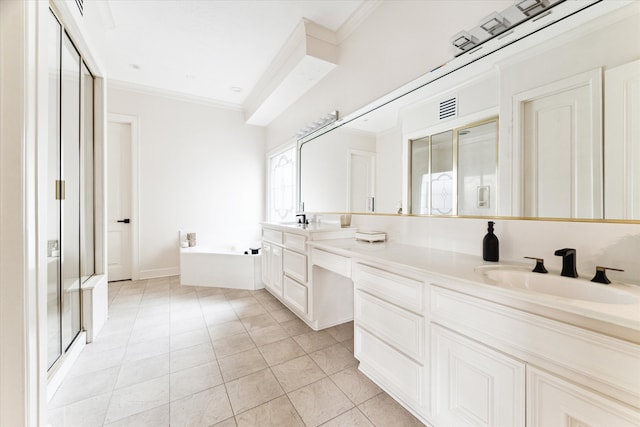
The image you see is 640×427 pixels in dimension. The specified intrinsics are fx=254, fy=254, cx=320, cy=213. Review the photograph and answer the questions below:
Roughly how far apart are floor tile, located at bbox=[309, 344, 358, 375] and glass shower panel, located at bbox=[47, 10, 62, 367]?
5.58 ft

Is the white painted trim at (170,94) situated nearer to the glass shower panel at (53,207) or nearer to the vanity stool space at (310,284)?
the glass shower panel at (53,207)

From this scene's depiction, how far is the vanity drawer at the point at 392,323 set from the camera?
1258 mm

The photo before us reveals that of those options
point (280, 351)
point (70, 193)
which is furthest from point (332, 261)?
point (70, 193)

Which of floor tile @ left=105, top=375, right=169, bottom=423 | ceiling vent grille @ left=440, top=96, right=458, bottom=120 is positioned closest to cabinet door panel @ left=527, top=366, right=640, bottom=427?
ceiling vent grille @ left=440, top=96, right=458, bottom=120

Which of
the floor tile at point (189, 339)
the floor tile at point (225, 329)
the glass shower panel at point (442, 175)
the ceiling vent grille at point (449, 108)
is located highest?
the ceiling vent grille at point (449, 108)

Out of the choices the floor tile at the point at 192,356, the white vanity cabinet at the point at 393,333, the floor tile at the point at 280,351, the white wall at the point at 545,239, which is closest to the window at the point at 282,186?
the floor tile at the point at 280,351

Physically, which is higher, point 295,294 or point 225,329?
point 295,294

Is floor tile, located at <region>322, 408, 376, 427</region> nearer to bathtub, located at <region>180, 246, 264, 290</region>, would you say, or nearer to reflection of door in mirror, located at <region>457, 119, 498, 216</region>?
reflection of door in mirror, located at <region>457, 119, 498, 216</region>

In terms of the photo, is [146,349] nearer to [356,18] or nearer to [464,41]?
[464,41]

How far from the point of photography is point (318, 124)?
2871 mm

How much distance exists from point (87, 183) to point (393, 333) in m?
2.79

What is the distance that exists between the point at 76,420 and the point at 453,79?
2.85 meters

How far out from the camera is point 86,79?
2277 mm

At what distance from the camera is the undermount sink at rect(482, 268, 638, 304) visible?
901mm
